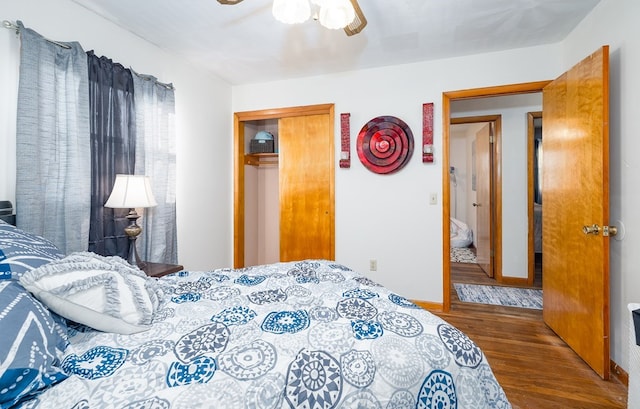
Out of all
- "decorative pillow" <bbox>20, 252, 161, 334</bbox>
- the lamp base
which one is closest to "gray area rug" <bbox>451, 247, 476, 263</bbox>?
the lamp base

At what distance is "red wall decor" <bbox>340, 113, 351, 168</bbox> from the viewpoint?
3.22 m

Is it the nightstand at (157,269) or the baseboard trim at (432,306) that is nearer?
the nightstand at (157,269)

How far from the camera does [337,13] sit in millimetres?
1572

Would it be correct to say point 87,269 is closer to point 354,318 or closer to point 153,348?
point 153,348

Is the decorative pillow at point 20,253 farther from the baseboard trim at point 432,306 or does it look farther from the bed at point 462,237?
the bed at point 462,237

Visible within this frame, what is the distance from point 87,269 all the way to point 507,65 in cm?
340

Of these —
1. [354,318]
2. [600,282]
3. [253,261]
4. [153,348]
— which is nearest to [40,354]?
[153,348]

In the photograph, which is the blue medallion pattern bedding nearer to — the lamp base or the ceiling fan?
the lamp base

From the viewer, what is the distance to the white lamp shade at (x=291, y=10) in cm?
154

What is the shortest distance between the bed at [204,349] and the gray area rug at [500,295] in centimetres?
250

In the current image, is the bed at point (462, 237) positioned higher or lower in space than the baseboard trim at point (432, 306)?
higher

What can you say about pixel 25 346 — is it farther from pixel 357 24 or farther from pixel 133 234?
pixel 357 24

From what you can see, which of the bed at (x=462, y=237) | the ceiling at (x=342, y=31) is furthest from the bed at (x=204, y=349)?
→ the bed at (x=462, y=237)

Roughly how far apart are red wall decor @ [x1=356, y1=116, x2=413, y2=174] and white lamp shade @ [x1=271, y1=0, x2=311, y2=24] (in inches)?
65.5
